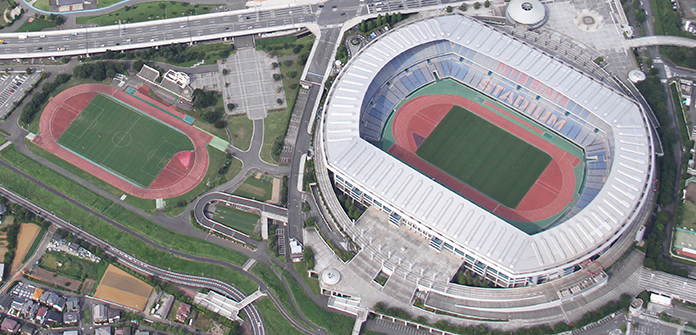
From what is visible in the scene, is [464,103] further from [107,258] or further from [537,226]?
[107,258]

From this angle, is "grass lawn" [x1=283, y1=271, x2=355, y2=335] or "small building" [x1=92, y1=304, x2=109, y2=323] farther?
"small building" [x1=92, y1=304, x2=109, y2=323]

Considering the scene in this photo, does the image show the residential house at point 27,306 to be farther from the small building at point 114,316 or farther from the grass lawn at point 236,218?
the grass lawn at point 236,218

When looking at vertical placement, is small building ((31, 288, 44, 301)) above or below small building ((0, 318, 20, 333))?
above

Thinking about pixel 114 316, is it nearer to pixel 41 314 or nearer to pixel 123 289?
pixel 123 289

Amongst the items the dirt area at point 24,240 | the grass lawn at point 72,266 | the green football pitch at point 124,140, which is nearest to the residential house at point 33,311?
the grass lawn at point 72,266

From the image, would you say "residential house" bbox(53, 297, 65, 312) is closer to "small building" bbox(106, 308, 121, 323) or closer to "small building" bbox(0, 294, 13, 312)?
"small building" bbox(0, 294, 13, 312)

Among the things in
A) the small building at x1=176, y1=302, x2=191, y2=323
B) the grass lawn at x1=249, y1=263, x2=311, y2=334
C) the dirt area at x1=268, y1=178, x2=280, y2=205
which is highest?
the dirt area at x1=268, y1=178, x2=280, y2=205

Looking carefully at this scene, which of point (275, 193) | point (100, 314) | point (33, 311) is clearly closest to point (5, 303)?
point (33, 311)

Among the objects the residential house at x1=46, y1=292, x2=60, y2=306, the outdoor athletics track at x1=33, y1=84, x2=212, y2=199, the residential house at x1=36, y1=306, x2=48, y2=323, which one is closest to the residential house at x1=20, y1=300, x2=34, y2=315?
the residential house at x1=36, y1=306, x2=48, y2=323
